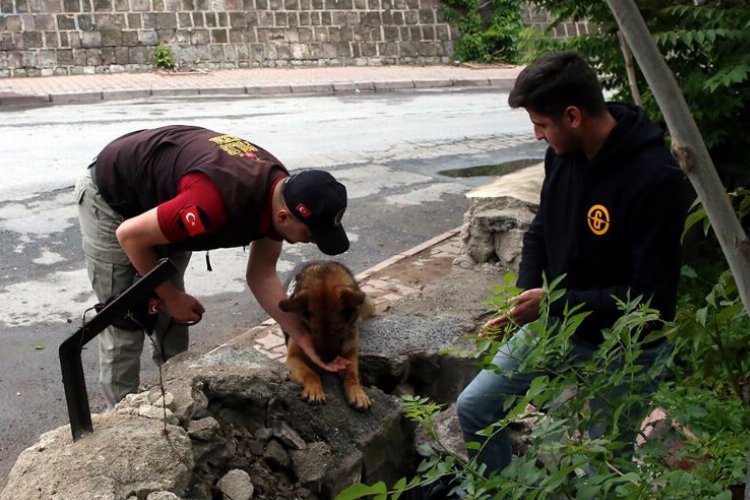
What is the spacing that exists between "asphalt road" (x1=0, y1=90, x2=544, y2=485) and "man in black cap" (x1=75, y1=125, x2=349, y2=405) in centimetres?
135

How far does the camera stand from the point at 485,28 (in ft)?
79.0

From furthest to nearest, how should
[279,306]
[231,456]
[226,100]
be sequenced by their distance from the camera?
[226,100], [279,306], [231,456]

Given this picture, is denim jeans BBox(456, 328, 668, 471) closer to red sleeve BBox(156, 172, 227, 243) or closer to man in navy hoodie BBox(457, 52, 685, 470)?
man in navy hoodie BBox(457, 52, 685, 470)

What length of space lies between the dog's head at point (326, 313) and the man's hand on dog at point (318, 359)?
7 centimetres

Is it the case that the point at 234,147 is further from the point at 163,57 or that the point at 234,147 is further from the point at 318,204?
the point at 163,57

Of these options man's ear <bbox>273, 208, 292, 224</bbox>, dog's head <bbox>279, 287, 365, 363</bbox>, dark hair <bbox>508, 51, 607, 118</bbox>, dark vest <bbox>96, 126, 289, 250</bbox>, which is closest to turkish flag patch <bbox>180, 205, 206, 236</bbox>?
dark vest <bbox>96, 126, 289, 250</bbox>

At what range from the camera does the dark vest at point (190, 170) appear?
363 cm

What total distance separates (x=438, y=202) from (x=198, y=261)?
132 inches

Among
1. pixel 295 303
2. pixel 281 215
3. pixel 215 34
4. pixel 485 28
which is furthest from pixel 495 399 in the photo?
pixel 485 28

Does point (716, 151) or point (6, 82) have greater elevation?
point (6, 82)

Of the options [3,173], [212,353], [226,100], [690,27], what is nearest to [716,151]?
[690,27]

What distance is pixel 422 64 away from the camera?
2348cm

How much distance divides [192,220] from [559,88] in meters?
1.55

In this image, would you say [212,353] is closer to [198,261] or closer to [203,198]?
[203,198]
